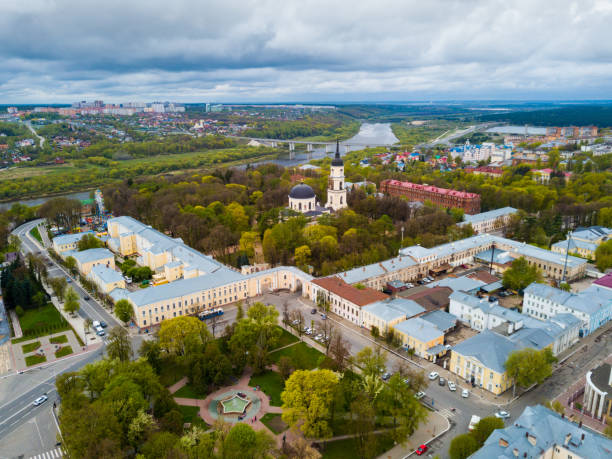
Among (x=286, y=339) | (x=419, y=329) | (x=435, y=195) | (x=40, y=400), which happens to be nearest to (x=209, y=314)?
(x=286, y=339)

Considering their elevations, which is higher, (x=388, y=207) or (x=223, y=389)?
(x=388, y=207)

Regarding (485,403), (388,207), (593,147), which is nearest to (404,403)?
(485,403)

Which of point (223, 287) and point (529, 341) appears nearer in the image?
point (529, 341)

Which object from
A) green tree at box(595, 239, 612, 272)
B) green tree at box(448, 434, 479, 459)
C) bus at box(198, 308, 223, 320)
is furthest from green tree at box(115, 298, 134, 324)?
green tree at box(595, 239, 612, 272)

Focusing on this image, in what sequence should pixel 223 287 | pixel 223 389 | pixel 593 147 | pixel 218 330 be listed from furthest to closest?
pixel 593 147 → pixel 223 287 → pixel 218 330 → pixel 223 389

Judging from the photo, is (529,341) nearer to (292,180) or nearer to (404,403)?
(404,403)

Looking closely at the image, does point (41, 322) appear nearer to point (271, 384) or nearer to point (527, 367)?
point (271, 384)

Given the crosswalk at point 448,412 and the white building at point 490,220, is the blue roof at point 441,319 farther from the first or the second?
the white building at point 490,220

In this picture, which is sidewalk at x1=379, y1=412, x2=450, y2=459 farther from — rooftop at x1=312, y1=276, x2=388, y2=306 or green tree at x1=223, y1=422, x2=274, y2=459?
rooftop at x1=312, y1=276, x2=388, y2=306
